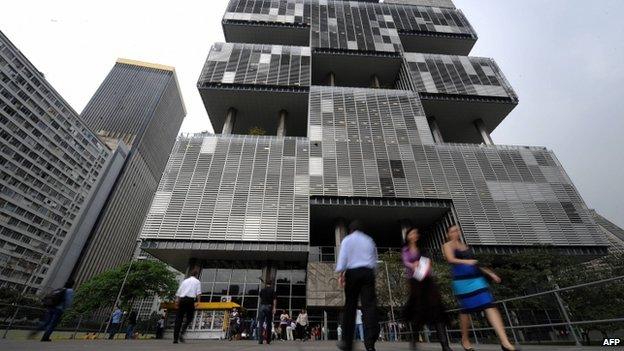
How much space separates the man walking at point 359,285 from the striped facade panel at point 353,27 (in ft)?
139

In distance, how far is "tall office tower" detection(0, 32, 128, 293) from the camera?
62.8 m

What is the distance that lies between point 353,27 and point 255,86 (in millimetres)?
19947

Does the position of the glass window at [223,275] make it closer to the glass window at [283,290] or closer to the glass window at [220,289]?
the glass window at [220,289]

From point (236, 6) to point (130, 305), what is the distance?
42564 millimetres

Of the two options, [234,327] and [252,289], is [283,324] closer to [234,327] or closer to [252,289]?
[234,327]

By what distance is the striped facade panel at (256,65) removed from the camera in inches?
1448

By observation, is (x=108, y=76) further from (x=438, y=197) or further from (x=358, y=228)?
(x=358, y=228)

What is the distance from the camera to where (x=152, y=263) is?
3759 centimetres

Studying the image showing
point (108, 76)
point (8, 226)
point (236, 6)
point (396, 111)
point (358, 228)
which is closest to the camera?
point (358, 228)

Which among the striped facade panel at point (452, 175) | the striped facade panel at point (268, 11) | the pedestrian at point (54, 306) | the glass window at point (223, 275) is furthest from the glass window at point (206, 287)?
the striped facade panel at point (268, 11)

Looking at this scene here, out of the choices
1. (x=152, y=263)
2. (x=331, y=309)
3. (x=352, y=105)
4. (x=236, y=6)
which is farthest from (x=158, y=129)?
(x=331, y=309)

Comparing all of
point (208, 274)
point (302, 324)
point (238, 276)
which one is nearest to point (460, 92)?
point (238, 276)

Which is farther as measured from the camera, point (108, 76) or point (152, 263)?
point (108, 76)

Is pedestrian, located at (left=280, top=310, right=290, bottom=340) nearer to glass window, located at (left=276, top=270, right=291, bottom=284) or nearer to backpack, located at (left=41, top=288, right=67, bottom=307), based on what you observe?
glass window, located at (left=276, top=270, right=291, bottom=284)
